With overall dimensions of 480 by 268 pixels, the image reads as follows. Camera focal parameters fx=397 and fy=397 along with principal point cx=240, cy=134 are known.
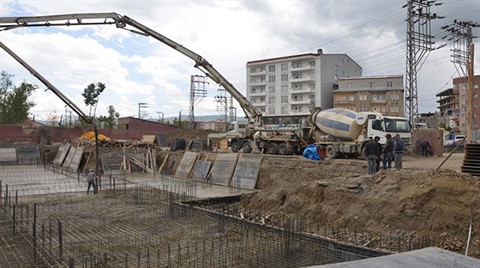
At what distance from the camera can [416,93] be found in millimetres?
20562

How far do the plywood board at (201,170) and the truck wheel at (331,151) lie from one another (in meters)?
4.91

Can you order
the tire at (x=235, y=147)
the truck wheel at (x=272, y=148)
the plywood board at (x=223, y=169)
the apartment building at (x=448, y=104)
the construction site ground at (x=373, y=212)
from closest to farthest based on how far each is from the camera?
the construction site ground at (x=373, y=212), the plywood board at (x=223, y=169), the truck wheel at (x=272, y=148), the tire at (x=235, y=147), the apartment building at (x=448, y=104)

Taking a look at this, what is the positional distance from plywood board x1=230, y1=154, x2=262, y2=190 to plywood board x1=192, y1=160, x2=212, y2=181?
1821 mm

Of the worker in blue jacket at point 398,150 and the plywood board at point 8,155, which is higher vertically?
the worker in blue jacket at point 398,150

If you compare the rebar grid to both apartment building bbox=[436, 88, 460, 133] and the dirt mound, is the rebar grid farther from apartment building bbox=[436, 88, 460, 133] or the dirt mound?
apartment building bbox=[436, 88, 460, 133]

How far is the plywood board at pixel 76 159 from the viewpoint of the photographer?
20.6m

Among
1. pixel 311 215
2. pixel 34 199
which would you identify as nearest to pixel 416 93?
pixel 311 215

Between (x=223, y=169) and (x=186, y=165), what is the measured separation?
10.3 feet

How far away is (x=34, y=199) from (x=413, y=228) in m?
10.5

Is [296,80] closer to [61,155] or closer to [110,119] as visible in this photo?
[110,119]

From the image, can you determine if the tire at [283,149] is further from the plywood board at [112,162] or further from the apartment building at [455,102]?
the apartment building at [455,102]

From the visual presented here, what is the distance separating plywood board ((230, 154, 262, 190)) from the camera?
1465 cm

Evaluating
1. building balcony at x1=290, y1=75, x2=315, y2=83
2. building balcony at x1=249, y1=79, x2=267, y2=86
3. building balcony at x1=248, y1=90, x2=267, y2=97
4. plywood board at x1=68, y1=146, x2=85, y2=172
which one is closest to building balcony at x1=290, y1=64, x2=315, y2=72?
building balcony at x1=290, y1=75, x2=315, y2=83

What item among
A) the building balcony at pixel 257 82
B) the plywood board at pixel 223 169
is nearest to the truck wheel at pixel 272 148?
the plywood board at pixel 223 169
